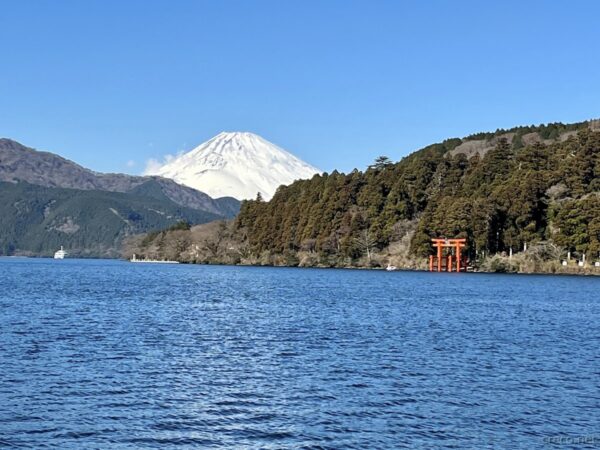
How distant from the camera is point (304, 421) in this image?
19328 millimetres

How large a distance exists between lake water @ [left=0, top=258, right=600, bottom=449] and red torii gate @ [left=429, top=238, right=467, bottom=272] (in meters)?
62.8

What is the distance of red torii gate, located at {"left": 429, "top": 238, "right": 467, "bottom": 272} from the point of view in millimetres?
111312

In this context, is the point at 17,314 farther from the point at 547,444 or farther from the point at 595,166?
the point at 595,166

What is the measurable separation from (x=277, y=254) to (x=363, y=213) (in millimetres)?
24573

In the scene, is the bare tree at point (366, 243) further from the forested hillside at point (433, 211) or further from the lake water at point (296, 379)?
the lake water at point (296, 379)

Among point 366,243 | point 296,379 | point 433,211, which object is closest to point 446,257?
point 433,211

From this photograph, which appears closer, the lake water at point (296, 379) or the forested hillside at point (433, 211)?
the lake water at point (296, 379)

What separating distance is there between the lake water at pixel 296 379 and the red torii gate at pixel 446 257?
62.8 m

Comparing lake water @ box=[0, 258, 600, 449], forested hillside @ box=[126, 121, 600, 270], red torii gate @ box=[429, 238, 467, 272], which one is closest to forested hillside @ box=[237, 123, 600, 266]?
forested hillside @ box=[126, 121, 600, 270]

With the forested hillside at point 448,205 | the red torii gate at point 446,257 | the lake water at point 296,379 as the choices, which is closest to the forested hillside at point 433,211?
the forested hillside at point 448,205

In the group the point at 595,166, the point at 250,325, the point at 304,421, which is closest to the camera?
the point at 304,421

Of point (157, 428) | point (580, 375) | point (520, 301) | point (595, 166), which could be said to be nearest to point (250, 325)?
point (580, 375)

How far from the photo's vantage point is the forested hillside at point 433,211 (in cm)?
10794

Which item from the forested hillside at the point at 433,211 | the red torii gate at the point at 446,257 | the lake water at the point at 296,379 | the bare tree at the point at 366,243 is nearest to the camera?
the lake water at the point at 296,379
